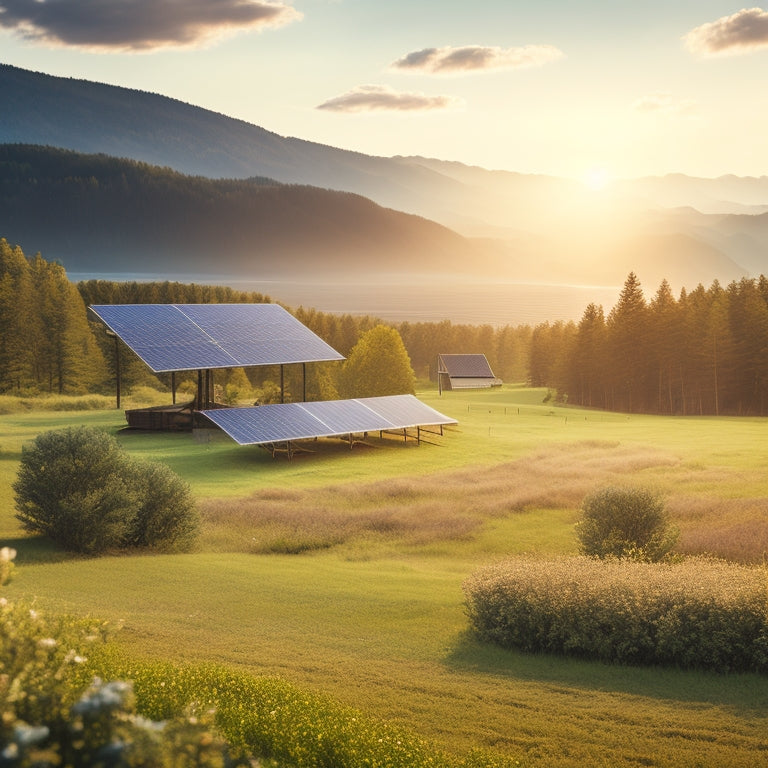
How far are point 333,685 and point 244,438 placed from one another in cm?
3285

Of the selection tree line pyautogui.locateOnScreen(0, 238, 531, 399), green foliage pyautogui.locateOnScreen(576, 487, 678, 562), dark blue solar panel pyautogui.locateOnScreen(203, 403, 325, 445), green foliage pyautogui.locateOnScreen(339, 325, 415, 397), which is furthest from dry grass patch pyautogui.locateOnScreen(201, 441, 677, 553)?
tree line pyautogui.locateOnScreen(0, 238, 531, 399)

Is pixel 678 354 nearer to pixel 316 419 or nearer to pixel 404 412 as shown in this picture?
pixel 404 412

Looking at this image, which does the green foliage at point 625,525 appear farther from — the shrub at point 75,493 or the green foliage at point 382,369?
the green foliage at point 382,369

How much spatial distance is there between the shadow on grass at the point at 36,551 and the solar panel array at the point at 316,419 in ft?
58.5

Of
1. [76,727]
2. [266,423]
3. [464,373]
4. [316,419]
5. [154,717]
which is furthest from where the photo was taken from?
[464,373]

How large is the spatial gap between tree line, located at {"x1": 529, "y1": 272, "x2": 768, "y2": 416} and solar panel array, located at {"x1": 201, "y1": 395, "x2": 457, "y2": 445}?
4200 centimetres

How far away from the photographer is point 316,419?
50906 mm

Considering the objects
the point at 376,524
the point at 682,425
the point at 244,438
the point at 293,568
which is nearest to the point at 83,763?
the point at 293,568

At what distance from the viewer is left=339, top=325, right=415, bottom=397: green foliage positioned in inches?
3172

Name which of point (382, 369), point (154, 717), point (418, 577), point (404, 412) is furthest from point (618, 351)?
point (154, 717)

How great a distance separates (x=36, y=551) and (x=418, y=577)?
37.9 feet

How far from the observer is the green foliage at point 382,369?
264 ft

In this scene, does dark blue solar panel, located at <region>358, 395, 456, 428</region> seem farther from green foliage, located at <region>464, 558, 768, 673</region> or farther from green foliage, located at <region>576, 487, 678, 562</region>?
green foliage, located at <region>464, 558, 768, 673</region>

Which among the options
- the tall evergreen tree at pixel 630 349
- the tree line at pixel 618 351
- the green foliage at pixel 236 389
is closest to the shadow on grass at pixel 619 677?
the green foliage at pixel 236 389
